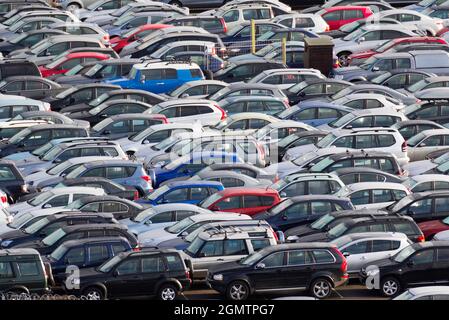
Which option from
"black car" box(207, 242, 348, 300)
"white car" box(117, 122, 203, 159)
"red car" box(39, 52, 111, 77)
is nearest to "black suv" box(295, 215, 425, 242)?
"black car" box(207, 242, 348, 300)

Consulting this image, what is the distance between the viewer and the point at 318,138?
33.8 meters

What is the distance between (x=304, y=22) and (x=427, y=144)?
14.2m

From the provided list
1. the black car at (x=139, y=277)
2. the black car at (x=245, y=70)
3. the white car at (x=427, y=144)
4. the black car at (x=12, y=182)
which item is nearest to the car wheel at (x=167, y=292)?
the black car at (x=139, y=277)

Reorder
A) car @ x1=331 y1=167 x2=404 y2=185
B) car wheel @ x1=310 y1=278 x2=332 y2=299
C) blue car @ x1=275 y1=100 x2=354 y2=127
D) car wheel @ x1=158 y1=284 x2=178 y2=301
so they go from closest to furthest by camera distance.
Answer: car wheel @ x1=158 y1=284 x2=178 y2=301
car wheel @ x1=310 y1=278 x2=332 y2=299
car @ x1=331 y1=167 x2=404 y2=185
blue car @ x1=275 y1=100 x2=354 y2=127

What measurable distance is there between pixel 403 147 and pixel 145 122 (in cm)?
677

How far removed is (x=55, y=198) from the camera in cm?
2861

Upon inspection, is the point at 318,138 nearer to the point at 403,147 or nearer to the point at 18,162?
the point at 403,147

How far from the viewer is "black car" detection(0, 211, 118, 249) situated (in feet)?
85.1

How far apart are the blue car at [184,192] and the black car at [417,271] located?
19.6 ft

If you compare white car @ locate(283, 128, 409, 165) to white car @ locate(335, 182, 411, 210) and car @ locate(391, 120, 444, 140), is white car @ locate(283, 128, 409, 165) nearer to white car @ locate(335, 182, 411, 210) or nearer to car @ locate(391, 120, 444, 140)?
car @ locate(391, 120, 444, 140)

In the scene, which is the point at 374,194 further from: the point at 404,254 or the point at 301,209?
the point at 404,254

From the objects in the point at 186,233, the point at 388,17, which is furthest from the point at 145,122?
the point at 388,17

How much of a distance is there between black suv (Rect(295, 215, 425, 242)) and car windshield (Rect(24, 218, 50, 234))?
16.0ft

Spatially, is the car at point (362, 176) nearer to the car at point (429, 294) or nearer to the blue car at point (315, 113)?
the blue car at point (315, 113)
